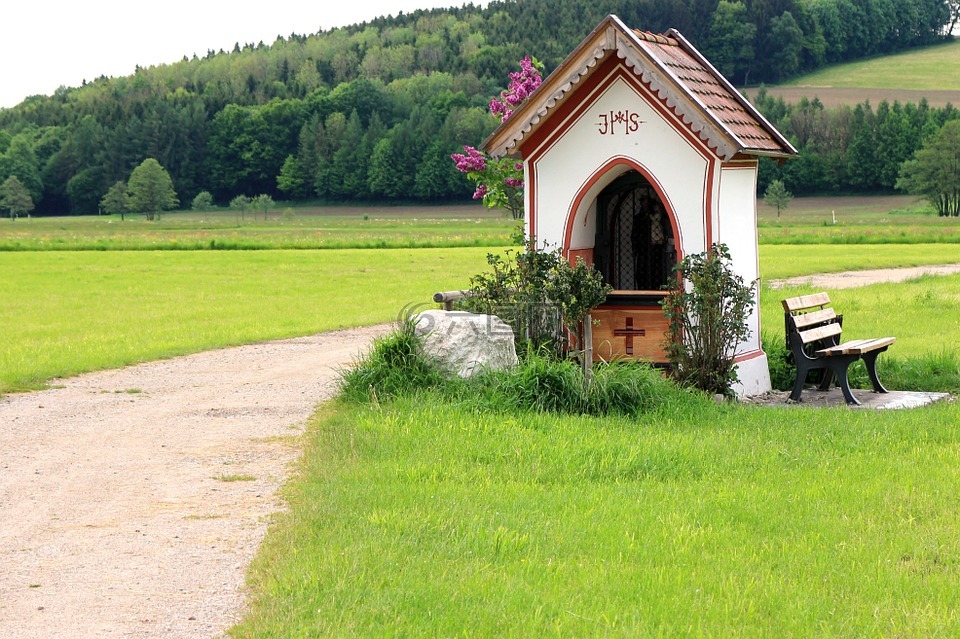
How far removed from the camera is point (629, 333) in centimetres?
1335

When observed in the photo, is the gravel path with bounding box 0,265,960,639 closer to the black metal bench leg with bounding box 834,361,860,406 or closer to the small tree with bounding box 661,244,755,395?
the small tree with bounding box 661,244,755,395

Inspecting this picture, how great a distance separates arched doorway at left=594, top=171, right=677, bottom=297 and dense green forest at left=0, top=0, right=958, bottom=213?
11356cm

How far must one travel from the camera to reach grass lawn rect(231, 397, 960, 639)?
5.78 m

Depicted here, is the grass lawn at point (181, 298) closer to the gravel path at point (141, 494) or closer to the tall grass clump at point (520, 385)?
the gravel path at point (141, 494)

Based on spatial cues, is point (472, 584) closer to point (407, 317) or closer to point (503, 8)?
point (407, 317)

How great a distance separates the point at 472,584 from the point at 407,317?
6.54m

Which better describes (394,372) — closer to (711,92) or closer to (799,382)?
(799,382)

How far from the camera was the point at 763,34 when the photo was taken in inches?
5901

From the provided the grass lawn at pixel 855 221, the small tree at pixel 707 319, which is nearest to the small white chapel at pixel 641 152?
the small tree at pixel 707 319

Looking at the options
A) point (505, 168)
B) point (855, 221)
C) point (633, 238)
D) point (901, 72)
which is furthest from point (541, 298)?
point (901, 72)

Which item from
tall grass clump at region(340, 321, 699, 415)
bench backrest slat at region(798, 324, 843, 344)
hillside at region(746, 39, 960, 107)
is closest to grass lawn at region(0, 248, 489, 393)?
tall grass clump at region(340, 321, 699, 415)

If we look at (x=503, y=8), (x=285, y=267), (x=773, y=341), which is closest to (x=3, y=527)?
(x=773, y=341)

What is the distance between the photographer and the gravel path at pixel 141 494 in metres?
6.11

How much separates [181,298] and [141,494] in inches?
832
